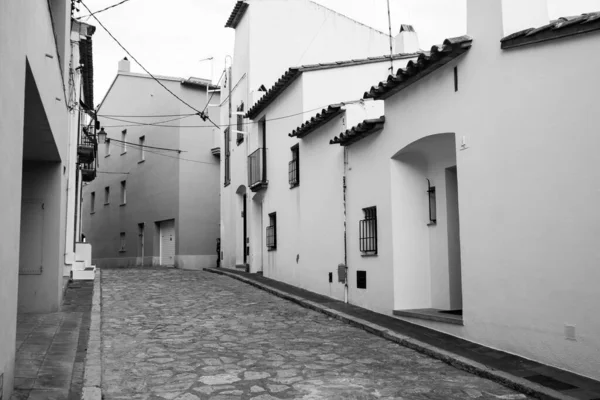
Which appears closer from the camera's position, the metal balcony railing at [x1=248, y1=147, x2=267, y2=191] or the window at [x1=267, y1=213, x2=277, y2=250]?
the window at [x1=267, y1=213, x2=277, y2=250]

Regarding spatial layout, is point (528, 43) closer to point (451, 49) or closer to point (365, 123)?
point (451, 49)

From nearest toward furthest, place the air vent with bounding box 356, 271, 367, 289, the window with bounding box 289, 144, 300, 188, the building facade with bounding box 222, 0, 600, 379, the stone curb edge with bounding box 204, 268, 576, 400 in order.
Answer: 1. the stone curb edge with bounding box 204, 268, 576, 400
2. the building facade with bounding box 222, 0, 600, 379
3. the air vent with bounding box 356, 271, 367, 289
4. the window with bounding box 289, 144, 300, 188

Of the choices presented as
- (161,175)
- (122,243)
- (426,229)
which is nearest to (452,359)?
(426,229)

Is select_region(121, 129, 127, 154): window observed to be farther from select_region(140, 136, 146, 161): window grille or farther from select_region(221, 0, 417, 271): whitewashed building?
select_region(221, 0, 417, 271): whitewashed building

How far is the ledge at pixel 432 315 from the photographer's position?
344 inches

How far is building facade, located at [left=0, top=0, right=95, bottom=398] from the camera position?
16.1 ft

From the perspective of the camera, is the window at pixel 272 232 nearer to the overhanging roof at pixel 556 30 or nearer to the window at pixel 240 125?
the window at pixel 240 125

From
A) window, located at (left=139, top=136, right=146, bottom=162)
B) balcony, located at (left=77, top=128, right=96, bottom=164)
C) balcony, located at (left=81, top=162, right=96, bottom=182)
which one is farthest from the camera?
window, located at (left=139, top=136, right=146, bottom=162)

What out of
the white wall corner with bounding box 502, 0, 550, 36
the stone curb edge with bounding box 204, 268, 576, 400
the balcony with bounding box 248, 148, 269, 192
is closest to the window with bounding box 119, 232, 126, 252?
the balcony with bounding box 248, 148, 269, 192

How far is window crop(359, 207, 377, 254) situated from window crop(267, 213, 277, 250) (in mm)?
6104

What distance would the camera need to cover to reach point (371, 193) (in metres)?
11.4

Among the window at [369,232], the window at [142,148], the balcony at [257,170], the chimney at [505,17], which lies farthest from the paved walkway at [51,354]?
the window at [142,148]

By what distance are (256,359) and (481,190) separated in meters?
3.70

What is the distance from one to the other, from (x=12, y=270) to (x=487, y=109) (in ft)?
19.4
